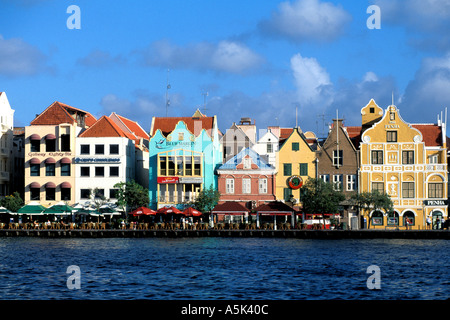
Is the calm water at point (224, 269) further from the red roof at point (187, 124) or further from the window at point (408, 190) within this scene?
the red roof at point (187, 124)

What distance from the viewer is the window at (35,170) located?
104 meters

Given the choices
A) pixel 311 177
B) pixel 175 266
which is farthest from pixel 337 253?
pixel 311 177

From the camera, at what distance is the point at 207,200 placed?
95.5 metres

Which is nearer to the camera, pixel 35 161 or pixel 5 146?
pixel 35 161

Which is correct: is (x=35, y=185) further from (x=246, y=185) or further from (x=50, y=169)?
(x=246, y=185)

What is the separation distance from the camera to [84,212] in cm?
9319

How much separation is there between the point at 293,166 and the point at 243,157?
727cm

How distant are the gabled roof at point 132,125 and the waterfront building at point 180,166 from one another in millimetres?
14180

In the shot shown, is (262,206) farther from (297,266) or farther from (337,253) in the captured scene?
(297,266)

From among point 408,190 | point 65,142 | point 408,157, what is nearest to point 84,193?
point 65,142

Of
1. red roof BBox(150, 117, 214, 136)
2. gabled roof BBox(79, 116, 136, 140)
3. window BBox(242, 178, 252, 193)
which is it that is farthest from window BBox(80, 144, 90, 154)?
window BBox(242, 178, 252, 193)

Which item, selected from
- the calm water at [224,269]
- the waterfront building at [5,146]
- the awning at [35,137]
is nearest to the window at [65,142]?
the awning at [35,137]

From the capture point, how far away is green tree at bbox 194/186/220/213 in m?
95.6
